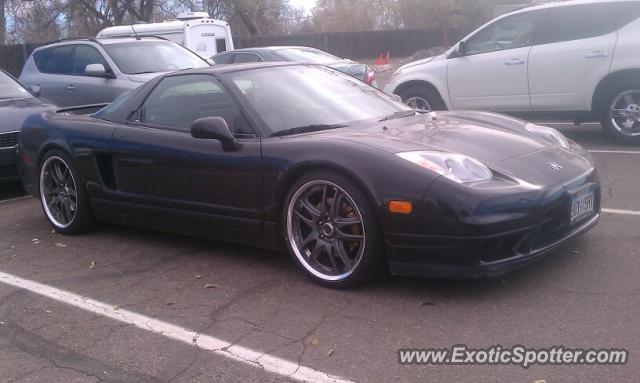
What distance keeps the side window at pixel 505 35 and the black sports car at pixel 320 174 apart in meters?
4.01

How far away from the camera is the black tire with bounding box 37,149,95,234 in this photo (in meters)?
6.00

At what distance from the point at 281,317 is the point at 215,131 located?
1.33 m

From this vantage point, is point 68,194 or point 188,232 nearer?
point 188,232

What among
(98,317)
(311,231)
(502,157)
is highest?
(502,157)

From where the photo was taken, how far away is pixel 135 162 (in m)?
5.48

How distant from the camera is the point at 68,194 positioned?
6.16 m

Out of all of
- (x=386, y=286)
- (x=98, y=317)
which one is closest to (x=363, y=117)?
(x=386, y=286)

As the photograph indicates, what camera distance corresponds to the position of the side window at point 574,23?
8.62 m

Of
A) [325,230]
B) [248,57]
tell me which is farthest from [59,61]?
[325,230]

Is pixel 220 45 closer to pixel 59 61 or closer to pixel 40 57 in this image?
pixel 40 57

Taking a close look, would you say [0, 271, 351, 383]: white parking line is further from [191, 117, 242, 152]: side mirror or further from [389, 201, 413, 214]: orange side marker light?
[191, 117, 242, 152]: side mirror

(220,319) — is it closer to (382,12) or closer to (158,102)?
(158,102)

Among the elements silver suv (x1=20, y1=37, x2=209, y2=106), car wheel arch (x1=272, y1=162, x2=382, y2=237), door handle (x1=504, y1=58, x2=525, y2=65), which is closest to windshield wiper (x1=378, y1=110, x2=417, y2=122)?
car wheel arch (x1=272, y1=162, x2=382, y2=237)

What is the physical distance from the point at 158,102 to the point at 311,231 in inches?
70.7
